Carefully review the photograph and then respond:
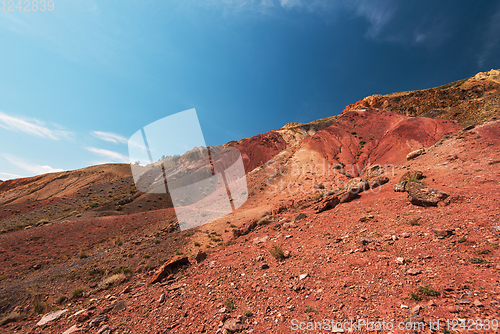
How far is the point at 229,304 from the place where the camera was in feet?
17.4

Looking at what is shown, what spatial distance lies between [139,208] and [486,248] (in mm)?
34613

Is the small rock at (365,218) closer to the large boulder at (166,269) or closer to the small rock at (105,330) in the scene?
the large boulder at (166,269)

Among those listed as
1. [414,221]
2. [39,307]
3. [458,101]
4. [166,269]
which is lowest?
[414,221]

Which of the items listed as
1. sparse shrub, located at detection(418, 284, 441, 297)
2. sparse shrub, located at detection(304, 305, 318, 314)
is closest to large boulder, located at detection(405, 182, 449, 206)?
sparse shrub, located at detection(418, 284, 441, 297)

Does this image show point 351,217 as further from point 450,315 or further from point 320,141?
point 320,141

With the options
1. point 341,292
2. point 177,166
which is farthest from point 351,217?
point 177,166

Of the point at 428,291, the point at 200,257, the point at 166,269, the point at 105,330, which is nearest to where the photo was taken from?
the point at 428,291

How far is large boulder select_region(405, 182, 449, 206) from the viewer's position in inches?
325

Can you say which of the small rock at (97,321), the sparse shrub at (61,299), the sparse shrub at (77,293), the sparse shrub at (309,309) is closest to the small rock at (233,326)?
the sparse shrub at (309,309)

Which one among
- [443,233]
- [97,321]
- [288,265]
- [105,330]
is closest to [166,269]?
[97,321]

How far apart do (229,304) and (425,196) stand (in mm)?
9947

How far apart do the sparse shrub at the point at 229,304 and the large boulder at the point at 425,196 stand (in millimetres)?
9515

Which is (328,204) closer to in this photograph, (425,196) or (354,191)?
(354,191)

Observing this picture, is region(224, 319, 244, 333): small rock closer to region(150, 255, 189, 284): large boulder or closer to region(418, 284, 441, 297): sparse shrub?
region(418, 284, 441, 297): sparse shrub
